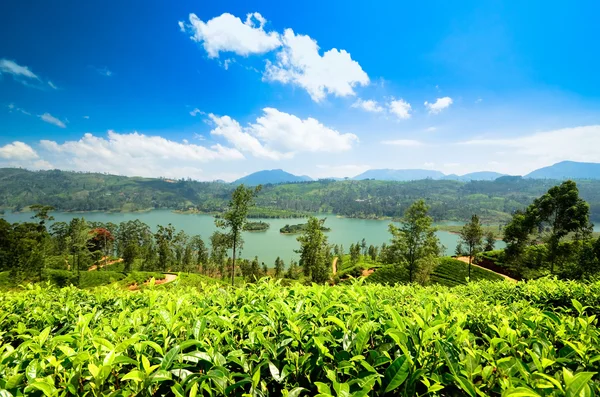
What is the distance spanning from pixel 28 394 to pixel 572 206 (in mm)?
34605

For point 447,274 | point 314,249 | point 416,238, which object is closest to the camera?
point 416,238

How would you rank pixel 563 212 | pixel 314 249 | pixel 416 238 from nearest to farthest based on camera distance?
1. pixel 416 238
2. pixel 563 212
3. pixel 314 249

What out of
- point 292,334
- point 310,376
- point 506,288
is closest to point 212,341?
point 292,334

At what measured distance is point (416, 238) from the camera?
69.1 ft

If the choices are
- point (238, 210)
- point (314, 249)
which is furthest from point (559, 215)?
point (238, 210)

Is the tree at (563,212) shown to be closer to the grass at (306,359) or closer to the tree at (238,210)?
the tree at (238,210)

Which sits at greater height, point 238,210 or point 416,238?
point 238,210

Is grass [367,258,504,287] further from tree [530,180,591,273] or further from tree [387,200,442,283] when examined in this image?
tree [387,200,442,283]

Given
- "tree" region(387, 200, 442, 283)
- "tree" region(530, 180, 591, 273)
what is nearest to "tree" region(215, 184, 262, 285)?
"tree" region(387, 200, 442, 283)

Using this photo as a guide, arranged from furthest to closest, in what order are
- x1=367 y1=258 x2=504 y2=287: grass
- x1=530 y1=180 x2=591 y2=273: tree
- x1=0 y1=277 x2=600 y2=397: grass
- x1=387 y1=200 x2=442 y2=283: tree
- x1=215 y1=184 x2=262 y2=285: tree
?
1. x1=367 y1=258 x2=504 y2=287: grass
2. x1=530 y1=180 x2=591 y2=273: tree
3. x1=215 y1=184 x2=262 y2=285: tree
4. x1=387 y1=200 x2=442 y2=283: tree
5. x1=0 y1=277 x2=600 y2=397: grass

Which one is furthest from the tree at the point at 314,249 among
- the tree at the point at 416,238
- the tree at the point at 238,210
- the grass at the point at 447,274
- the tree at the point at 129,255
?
the tree at the point at 129,255

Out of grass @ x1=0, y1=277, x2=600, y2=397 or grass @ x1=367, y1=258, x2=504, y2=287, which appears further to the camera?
grass @ x1=367, y1=258, x2=504, y2=287

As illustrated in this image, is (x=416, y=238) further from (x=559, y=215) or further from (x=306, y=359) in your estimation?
(x=306, y=359)

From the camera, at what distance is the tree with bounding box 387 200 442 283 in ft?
68.1
